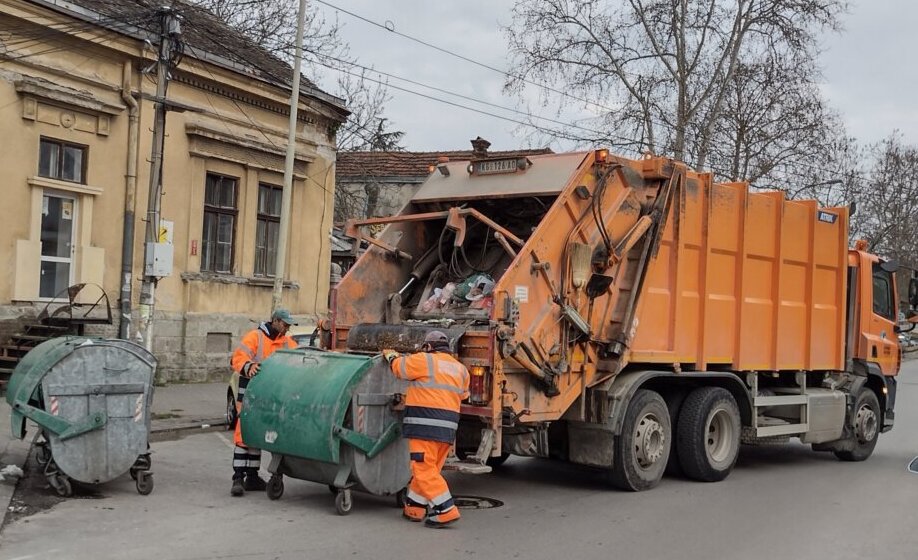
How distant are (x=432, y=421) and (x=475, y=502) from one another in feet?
4.41

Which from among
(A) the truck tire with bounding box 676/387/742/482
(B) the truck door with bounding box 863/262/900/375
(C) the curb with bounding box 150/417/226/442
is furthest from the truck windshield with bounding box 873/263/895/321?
(C) the curb with bounding box 150/417/226/442

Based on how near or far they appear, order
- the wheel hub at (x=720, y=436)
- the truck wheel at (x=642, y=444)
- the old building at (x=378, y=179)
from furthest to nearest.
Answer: the old building at (x=378, y=179) < the wheel hub at (x=720, y=436) < the truck wheel at (x=642, y=444)

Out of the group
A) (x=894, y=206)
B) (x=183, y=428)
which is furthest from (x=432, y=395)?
(x=894, y=206)

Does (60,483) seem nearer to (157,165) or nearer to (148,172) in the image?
(157,165)

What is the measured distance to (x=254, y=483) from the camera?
773 cm

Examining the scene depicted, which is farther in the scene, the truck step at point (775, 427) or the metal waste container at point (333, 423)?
the truck step at point (775, 427)

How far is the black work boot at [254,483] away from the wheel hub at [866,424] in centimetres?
685

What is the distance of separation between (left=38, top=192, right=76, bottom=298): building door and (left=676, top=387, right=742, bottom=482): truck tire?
944 centimetres

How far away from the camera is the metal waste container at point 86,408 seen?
714 cm

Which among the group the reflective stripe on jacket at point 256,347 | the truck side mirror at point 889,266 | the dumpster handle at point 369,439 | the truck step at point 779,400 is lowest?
the dumpster handle at point 369,439

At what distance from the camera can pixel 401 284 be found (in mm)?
8758

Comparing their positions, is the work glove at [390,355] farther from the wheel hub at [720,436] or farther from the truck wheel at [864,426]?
the truck wheel at [864,426]

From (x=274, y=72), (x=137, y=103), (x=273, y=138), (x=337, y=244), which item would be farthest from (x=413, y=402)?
(x=337, y=244)

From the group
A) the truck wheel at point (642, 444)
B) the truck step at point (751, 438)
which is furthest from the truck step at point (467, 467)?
the truck step at point (751, 438)
